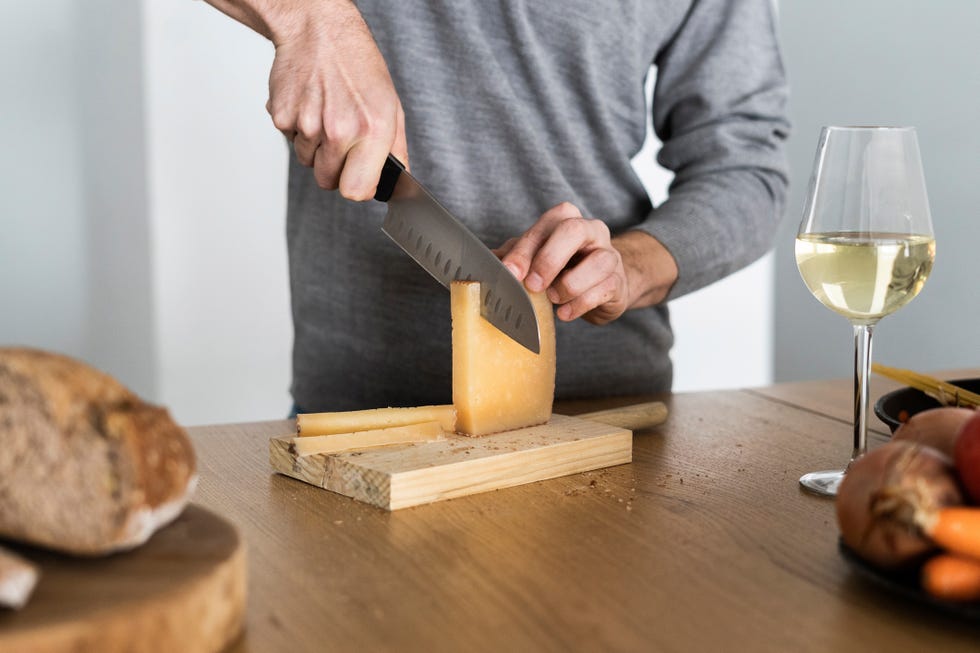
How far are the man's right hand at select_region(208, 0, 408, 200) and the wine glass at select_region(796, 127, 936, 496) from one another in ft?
1.64

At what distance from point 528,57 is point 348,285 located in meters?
0.47

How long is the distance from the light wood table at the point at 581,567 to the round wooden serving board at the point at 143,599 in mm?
47

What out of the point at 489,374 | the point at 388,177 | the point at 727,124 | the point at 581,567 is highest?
the point at 727,124

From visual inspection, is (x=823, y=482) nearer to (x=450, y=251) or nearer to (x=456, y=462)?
(x=456, y=462)

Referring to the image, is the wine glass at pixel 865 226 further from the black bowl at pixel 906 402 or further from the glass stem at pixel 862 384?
the black bowl at pixel 906 402

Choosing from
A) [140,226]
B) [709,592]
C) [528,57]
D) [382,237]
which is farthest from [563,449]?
[140,226]

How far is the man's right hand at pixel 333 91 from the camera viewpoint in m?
1.21

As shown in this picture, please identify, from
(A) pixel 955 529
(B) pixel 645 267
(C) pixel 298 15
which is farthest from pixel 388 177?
(A) pixel 955 529

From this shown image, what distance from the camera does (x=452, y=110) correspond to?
164 cm

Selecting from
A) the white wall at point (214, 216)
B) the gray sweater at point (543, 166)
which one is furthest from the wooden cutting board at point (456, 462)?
the white wall at point (214, 216)

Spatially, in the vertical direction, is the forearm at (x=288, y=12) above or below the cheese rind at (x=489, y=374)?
above

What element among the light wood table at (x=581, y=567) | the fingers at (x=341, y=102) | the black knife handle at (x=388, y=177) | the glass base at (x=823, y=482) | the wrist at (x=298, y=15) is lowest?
the light wood table at (x=581, y=567)

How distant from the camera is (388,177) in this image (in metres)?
1.27

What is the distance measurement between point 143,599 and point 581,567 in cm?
36
